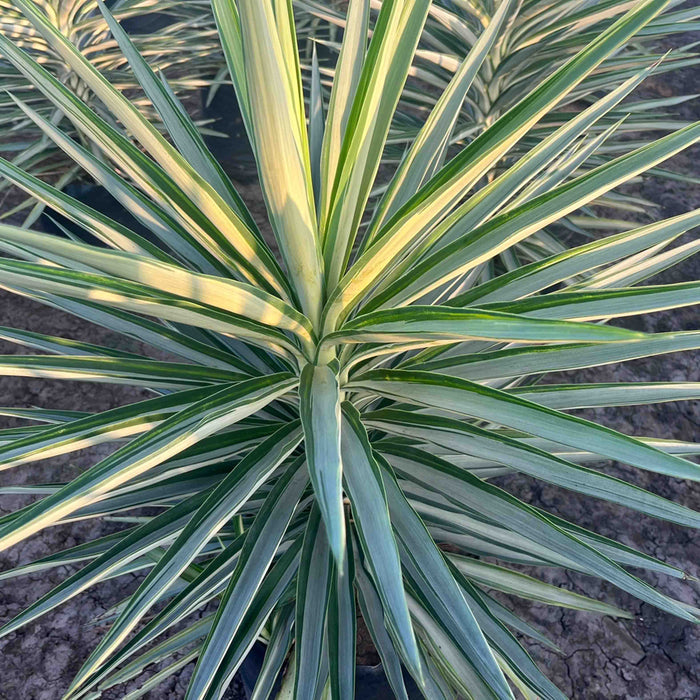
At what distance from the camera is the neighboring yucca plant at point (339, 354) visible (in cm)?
54

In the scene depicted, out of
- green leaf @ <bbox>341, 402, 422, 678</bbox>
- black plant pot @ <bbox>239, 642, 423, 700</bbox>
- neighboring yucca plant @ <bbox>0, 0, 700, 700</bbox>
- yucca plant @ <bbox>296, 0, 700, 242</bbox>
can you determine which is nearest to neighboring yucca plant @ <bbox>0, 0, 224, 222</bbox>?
yucca plant @ <bbox>296, 0, 700, 242</bbox>

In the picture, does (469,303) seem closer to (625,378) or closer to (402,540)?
(402,540)

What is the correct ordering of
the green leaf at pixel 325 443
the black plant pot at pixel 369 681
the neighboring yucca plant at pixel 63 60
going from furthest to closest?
the neighboring yucca plant at pixel 63 60, the black plant pot at pixel 369 681, the green leaf at pixel 325 443

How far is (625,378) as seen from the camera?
1677mm

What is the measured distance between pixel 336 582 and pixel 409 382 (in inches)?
9.7

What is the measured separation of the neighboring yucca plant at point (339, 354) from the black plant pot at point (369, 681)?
0.11 m

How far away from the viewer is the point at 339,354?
2.40ft

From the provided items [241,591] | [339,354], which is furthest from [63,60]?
[241,591]

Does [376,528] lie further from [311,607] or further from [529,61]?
[529,61]

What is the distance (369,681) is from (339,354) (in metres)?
0.53


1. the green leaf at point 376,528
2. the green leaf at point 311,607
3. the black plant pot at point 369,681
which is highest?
the green leaf at point 376,528

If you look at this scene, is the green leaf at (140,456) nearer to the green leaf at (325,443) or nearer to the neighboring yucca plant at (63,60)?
the green leaf at (325,443)

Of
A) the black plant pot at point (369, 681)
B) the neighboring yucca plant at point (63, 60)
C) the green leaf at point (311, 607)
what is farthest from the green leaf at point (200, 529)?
the neighboring yucca plant at point (63, 60)

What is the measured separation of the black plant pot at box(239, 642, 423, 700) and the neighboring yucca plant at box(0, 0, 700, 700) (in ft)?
0.36
